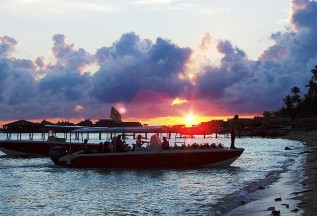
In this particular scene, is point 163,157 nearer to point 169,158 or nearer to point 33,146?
point 169,158

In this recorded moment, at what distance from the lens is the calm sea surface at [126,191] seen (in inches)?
741

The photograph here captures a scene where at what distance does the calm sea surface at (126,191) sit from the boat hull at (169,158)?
0.78 meters

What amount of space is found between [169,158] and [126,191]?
10.3m

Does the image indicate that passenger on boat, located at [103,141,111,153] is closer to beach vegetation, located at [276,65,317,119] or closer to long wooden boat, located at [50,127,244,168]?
long wooden boat, located at [50,127,244,168]

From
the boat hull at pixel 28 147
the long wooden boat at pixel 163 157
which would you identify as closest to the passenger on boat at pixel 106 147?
the long wooden boat at pixel 163 157

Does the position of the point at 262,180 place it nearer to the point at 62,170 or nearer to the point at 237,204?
the point at 237,204

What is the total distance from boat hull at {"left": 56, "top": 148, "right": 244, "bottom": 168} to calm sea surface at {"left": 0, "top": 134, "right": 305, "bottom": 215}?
78cm

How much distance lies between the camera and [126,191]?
2430 cm

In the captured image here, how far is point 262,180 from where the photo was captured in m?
27.8

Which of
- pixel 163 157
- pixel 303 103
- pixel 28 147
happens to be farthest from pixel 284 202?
pixel 303 103

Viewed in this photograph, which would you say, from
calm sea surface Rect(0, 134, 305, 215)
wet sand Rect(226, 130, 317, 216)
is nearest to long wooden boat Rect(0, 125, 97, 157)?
calm sea surface Rect(0, 134, 305, 215)

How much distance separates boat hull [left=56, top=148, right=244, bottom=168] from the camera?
3419 centimetres

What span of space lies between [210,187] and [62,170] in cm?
1475

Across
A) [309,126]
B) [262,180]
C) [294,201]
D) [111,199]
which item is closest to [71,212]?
[111,199]
